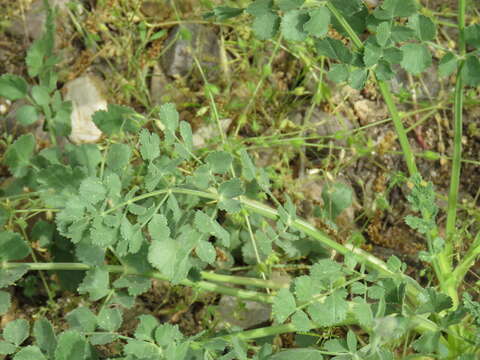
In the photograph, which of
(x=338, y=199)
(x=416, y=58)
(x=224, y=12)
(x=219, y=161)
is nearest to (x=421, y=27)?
(x=416, y=58)

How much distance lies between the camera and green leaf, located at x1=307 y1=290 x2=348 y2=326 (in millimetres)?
1472

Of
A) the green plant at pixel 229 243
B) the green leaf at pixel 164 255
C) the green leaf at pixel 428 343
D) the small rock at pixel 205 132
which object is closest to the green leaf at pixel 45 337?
the green plant at pixel 229 243

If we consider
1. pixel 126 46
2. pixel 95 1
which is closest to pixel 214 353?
pixel 126 46

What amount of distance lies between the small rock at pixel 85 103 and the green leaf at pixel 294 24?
135 cm

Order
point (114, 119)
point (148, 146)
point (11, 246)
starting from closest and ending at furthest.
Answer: point (148, 146), point (11, 246), point (114, 119)

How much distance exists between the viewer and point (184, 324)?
238 cm

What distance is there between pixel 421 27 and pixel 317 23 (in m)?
0.29

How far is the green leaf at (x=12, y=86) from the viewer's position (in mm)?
2150

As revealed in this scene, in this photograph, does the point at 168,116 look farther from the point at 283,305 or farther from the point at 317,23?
the point at 283,305

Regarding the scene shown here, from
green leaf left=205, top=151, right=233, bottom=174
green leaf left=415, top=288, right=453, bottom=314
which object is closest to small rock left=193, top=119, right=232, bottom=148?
green leaf left=205, top=151, right=233, bottom=174

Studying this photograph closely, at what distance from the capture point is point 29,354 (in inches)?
61.5

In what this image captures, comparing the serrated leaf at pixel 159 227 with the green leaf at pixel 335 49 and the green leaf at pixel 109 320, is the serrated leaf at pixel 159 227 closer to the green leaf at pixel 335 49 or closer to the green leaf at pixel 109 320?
the green leaf at pixel 109 320

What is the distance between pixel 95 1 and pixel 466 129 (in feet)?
5.72

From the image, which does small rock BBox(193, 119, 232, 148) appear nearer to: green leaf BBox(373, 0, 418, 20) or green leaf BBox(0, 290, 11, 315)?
green leaf BBox(0, 290, 11, 315)
